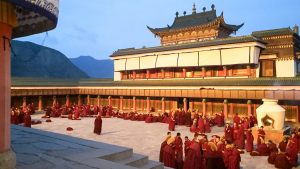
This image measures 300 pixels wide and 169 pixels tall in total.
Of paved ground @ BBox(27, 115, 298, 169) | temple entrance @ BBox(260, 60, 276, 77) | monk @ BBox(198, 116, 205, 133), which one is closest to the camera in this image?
paved ground @ BBox(27, 115, 298, 169)

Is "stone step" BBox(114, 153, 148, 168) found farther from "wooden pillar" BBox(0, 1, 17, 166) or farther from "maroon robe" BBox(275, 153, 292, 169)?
"maroon robe" BBox(275, 153, 292, 169)

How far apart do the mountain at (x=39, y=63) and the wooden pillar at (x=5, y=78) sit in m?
86.0

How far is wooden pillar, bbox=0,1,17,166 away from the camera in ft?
19.2

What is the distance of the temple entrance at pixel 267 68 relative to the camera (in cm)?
2831

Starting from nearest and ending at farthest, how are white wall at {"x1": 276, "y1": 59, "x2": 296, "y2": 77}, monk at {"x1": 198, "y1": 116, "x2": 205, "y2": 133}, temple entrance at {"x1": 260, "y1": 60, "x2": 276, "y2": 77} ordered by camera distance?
1. monk at {"x1": 198, "y1": 116, "x2": 205, "y2": 133}
2. white wall at {"x1": 276, "y1": 59, "x2": 296, "y2": 77}
3. temple entrance at {"x1": 260, "y1": 60, "x2": 276, "y2": 77}

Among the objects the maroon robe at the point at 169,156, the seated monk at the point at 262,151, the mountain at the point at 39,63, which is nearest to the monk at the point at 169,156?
the maroon robe at the point at 169,156

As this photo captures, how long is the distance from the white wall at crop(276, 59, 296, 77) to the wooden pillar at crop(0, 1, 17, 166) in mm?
26050

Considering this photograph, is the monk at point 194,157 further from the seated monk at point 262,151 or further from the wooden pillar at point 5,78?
the wooden pillar at point 5,78

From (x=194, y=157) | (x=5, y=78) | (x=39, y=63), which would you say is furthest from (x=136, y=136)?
(x=39, y=63)

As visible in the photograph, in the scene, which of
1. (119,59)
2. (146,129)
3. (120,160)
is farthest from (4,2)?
(119,59)

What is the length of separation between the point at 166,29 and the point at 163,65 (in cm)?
888

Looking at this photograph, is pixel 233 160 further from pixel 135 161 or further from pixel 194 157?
pixel 135 161

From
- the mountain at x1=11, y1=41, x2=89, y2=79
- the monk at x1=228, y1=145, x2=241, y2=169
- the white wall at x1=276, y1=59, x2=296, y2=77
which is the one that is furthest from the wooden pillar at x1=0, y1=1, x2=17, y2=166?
the mountain at x1=11, y1=41, x2=89, y2=79

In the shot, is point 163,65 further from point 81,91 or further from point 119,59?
point 81,91
